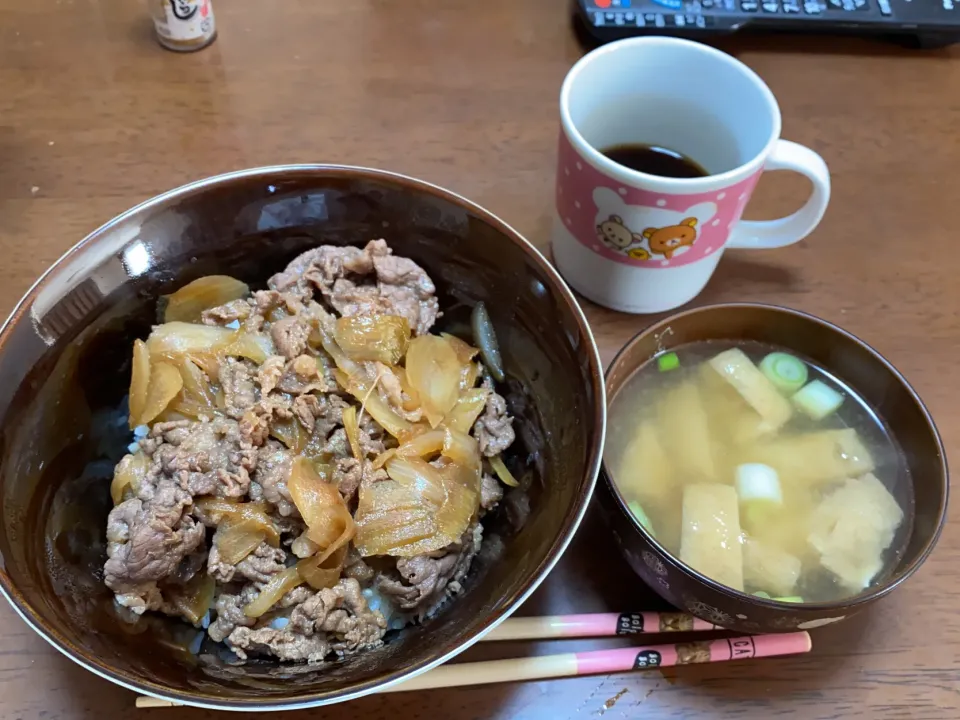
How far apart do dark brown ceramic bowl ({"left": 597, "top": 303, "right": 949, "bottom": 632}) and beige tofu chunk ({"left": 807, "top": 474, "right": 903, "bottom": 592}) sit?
30mm

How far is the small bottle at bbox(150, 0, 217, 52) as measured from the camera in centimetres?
156

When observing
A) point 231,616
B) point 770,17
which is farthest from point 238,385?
point 770,17

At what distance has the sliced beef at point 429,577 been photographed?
887 millimetres

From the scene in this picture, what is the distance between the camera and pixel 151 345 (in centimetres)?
100

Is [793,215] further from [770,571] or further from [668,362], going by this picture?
[770,571]

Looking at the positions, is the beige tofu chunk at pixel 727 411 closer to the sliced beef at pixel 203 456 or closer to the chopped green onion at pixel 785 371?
the chopped green onion at pixel 785 371

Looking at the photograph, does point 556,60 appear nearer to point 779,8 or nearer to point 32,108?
point 779,8

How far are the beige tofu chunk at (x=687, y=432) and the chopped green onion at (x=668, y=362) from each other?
0.03 meters

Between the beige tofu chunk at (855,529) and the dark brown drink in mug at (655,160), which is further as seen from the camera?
the dark brown drink in mug at (655,160)

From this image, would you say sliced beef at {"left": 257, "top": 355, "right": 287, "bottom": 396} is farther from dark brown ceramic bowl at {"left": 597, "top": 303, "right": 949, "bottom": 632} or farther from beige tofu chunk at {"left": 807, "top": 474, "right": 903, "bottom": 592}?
beige tofu chunk at {"left": 807, "top": 474, "right": 903, "bottom": 592}

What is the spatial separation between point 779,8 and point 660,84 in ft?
2.11

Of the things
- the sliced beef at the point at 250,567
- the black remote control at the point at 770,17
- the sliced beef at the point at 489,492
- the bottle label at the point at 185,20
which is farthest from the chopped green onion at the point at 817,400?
the bottle label at the point at 185,20

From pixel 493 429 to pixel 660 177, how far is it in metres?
0.43

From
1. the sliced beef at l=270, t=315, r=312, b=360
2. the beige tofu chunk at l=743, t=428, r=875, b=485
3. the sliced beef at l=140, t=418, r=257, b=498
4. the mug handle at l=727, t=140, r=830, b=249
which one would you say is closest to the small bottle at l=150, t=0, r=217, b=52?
the sliced beef at l=270, t=315, r=312, b=360
